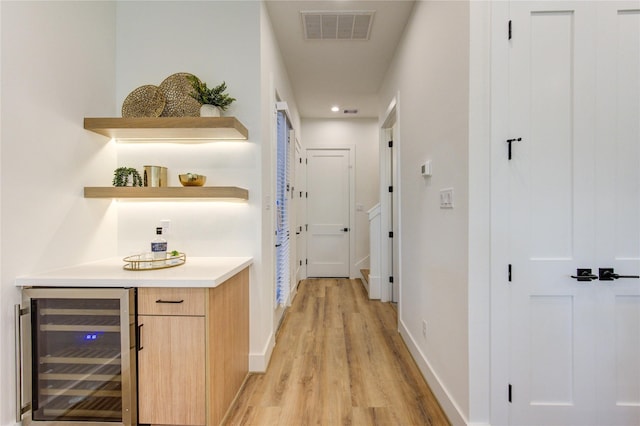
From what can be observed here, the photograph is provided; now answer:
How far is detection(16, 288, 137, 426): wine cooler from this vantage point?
59.7 inches

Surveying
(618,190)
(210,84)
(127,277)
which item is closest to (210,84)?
(210,84)

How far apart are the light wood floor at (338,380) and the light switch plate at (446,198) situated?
1.26m

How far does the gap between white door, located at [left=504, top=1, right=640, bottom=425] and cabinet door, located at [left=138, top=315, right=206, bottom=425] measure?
63.9 inches

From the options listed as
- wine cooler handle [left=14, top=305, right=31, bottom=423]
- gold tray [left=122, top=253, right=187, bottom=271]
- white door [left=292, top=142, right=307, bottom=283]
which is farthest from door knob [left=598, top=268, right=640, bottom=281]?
white door [left=292, top=142, right=307, bottom=283]

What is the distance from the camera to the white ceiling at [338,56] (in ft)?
8.48

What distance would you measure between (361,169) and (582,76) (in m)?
3.96

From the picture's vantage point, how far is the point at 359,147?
17.9 ft

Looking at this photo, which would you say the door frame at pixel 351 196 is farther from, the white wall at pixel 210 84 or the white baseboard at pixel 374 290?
the white wall at pixel 210 84

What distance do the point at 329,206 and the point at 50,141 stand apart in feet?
13.5

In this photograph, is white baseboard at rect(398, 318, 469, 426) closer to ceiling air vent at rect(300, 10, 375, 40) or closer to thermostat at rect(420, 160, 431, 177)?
thermostat at rect(420, 160, 431, 177)

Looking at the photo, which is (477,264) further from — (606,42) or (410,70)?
(410,70)

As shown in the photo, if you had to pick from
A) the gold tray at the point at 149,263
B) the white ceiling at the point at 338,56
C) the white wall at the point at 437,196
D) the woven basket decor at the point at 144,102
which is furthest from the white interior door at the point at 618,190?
the woven basket decor at the point at 144,102

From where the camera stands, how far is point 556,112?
1.52 meters

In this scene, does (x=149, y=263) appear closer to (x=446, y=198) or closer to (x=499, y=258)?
(x=446, y=198)
